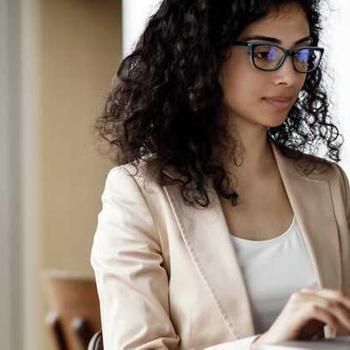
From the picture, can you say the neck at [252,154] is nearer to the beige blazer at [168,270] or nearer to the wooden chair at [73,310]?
the beige blazer at [168,270]

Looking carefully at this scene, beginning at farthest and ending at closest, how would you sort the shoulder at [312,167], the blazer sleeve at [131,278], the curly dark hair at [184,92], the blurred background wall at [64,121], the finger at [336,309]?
the blurred background wall at [64,121], the shoulder at [312,167], the curly dark hair at [184,92], the blazer sleeve at [131,278], the finger at [336,309]

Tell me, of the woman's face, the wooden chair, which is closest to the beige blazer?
the woman's face

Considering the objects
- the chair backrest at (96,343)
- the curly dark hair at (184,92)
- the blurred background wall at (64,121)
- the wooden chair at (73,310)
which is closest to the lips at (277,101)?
the curly dark hair at (184,92)

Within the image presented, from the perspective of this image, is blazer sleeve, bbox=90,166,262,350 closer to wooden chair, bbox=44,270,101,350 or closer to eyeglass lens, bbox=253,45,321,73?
eyeglass lens, bbox=253,45,321,73

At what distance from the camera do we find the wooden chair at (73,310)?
12.9ft

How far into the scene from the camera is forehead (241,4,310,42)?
199cm

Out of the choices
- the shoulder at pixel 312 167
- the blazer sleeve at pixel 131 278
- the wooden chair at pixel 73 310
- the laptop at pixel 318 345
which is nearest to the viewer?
the laptop at pixel 318 345

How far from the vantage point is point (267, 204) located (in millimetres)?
2154

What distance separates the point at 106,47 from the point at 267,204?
2.19 m

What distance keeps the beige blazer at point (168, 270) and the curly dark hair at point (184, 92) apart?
0.17 ft

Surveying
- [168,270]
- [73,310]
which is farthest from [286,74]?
[73,310]

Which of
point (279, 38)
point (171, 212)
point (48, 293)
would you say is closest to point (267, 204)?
point (171, 212)

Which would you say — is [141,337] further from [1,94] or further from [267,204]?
[1,94]

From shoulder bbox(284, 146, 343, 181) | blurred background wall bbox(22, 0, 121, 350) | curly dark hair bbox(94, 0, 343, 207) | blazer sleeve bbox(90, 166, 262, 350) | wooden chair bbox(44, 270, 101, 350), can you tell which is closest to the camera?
blazer sleeve bbox(90, 166, 262, 350)
